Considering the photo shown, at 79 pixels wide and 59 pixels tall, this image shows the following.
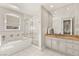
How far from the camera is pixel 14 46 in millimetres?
1812

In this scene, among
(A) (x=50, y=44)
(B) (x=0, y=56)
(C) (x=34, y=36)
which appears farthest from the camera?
(A) (x=50, y=44)

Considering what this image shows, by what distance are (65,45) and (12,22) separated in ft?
5.25

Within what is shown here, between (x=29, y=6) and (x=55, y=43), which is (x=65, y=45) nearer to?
(x=55, y=43)

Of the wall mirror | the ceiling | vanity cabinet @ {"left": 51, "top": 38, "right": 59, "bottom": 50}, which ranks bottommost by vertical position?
vanity cabinet @ {"left": 51, "top": 38, "right": 59, "bottom": 50}

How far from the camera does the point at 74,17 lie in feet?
5.62

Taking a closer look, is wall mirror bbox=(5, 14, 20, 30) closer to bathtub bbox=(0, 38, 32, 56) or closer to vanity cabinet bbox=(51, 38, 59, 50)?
bathtub bbox=(0, 38, 32, 56)

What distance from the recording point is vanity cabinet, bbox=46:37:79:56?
173 centimetres

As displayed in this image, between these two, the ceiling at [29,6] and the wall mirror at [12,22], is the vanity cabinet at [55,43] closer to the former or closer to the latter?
the ceiling at [29,6]

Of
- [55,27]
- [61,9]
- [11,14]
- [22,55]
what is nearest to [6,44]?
[22,55]

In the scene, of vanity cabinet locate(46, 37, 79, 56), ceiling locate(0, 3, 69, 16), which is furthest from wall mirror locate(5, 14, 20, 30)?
vanity cabinet locate(46, 37, 79, 56)

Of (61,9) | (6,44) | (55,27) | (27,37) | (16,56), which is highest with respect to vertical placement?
(61,9)

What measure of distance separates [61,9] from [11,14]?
54.0 inches

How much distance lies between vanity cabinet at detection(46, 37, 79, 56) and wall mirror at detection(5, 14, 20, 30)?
1097 millimetres

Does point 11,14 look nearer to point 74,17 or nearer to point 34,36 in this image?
point 34,36
